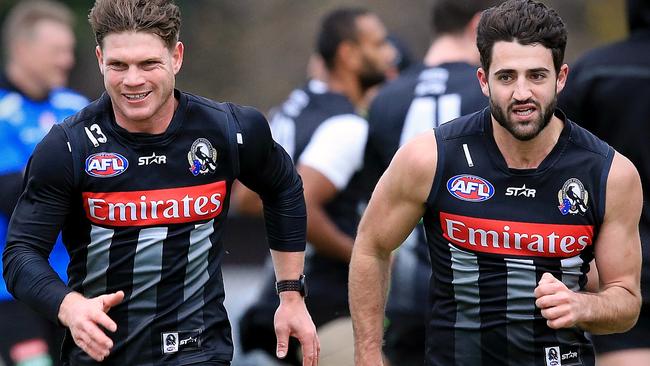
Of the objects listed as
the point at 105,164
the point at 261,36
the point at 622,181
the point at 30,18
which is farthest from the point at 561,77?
the point at 261,36

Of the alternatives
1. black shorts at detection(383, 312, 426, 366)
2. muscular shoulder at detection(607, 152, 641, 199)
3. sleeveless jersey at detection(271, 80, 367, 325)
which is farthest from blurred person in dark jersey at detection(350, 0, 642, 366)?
sleeveless jersey at detection(271, 80, 367, 325)

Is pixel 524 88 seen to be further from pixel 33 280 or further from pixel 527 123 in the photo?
pixel 33 280

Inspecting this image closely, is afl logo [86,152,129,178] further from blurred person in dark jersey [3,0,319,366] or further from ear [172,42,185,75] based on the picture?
ear [172,42,185,75]

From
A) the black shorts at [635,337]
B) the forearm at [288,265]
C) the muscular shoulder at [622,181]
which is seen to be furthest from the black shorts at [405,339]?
the muscular shoulder at [622,181]

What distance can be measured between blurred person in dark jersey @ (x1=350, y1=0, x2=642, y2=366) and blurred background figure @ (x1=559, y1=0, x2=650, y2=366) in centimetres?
100

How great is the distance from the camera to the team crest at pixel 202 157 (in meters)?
5.28

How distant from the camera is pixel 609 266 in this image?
16.7 feet

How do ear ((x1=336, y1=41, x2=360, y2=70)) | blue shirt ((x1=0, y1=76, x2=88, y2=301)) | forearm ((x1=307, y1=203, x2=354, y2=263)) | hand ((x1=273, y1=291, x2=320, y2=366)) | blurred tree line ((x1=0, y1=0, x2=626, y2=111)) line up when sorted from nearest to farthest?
hand ((x1=273, y1=291, x2=320, y2=366)), forearm ((x1=307, y1=203, x2=354, y2=263)), blue shirt ((x1=0, y1=76, x2=88, y2=301)), ear ((x1=336, y1=41, x2=360, y2=70)), blurred tree line ((x1=0, y1=0, x2=626, y2=111))

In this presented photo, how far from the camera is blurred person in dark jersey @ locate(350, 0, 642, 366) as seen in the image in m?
5.03

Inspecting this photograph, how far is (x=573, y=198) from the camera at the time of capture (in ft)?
16.6

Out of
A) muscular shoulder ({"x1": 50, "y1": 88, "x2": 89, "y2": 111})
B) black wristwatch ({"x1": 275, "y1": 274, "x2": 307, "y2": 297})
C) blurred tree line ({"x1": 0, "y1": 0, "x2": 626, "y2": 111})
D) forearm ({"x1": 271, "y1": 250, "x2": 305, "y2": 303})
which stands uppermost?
blurred tree line ({"x1": 0, "y1": 0, "x2": 626, "y2": 111})

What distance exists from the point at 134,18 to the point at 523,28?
4.80 ft

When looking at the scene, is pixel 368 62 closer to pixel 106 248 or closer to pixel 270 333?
pixel 270 333

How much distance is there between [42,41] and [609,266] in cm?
467
